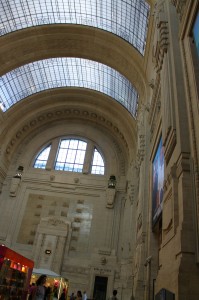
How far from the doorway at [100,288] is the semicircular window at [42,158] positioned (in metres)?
11.0

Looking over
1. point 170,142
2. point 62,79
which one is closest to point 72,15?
point 62,79

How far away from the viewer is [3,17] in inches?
799

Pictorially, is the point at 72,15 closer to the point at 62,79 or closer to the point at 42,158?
the point at 62,79

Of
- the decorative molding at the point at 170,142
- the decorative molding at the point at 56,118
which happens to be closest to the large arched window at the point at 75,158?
the decorative molding at the point at 56,118

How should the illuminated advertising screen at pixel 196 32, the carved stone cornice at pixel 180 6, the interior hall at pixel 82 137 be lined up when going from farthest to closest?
the interior hall at pixel 82 137 < the carved stone cornice at pixel 180 6 < the illuminated advertising screen at pixel 196 32

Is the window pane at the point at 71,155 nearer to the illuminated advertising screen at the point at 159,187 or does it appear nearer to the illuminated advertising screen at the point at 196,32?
the illuminated advertising screen at the point at 159,187

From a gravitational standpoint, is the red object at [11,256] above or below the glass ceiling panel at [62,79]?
below

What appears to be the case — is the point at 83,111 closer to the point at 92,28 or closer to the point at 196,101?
the point at 92,28

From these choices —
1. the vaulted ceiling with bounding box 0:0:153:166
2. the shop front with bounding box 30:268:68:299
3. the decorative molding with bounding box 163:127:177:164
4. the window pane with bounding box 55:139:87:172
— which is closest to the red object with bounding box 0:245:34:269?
the shop front with bounding box 30:268:68:299

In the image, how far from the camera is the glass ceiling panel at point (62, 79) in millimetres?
24453

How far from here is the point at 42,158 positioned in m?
27.1

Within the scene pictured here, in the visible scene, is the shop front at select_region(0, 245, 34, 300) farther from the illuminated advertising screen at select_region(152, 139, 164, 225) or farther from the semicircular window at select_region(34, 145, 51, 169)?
the semicircular window at select_region(34, 145, 51, 169)

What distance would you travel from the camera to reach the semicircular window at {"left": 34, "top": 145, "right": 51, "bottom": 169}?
26630mm

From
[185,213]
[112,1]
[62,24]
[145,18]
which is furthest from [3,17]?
[185,213]
